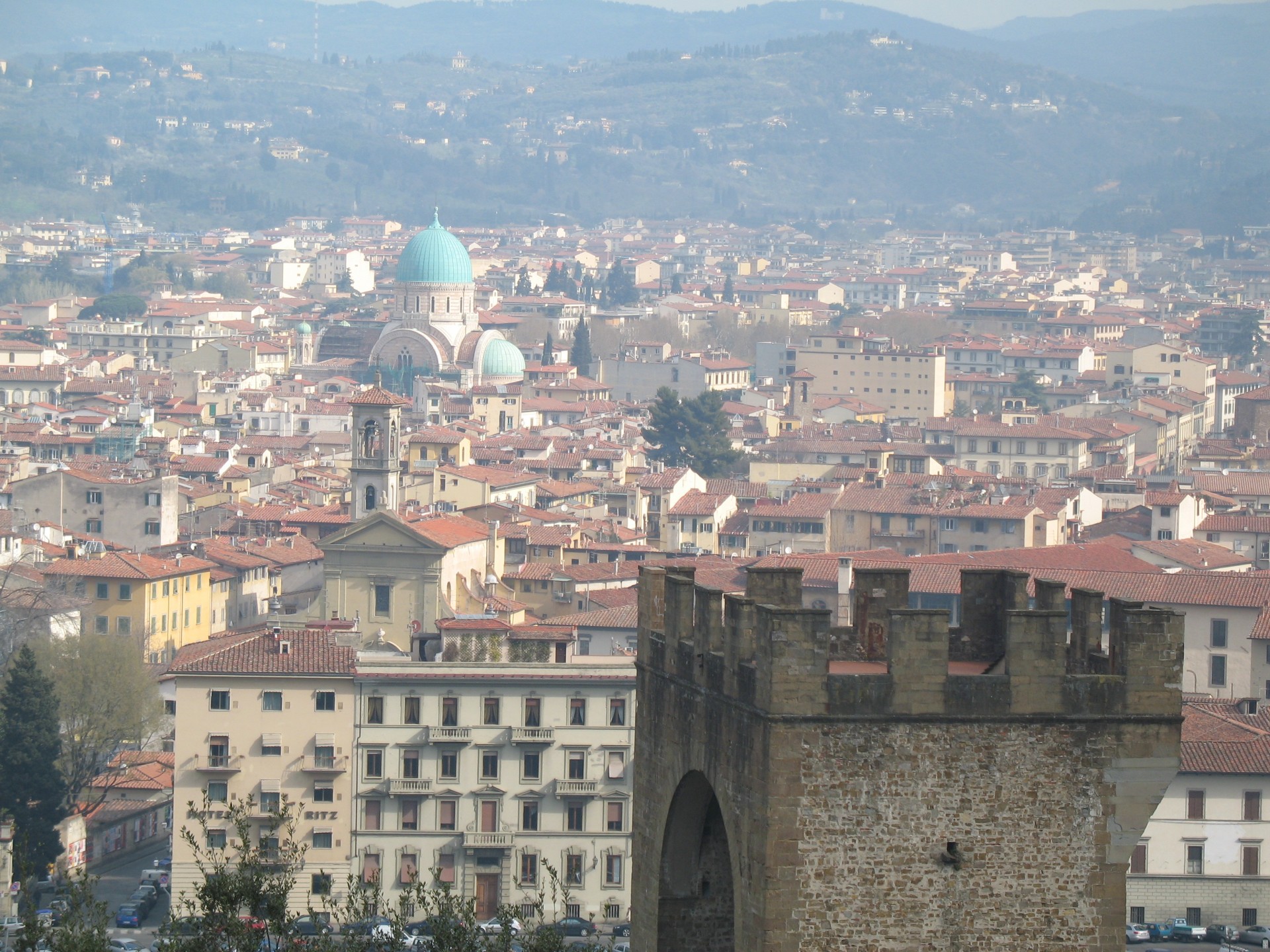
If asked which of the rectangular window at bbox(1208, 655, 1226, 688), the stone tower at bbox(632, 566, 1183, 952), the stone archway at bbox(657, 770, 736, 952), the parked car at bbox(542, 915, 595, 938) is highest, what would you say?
the stone tower at bbox(632, 566, 1183, 952)

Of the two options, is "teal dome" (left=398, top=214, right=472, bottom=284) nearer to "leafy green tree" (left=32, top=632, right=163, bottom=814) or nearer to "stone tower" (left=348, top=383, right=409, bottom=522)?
"stone tower" (left=348, top=383, right=409, bottom=522)

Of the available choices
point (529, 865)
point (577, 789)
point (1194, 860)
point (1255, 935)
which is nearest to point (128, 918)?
point (529, 865)

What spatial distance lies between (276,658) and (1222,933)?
9945 millimetres

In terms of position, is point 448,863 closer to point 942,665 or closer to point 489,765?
point 489,765

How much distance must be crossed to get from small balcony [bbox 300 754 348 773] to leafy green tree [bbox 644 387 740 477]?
39152mm

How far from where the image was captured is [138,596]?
41.9 metres

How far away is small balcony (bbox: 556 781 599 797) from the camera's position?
28266mm

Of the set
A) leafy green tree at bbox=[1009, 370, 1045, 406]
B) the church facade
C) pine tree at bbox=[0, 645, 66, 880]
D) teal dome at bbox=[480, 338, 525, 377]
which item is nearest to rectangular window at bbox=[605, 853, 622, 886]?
pine tree at bbox=[0, 645, 66, 880]

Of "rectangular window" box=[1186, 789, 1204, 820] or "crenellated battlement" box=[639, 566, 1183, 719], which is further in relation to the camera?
"rectangular window" box=[1186, 789, 1204, 820]

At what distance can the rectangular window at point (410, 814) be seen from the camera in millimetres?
28438

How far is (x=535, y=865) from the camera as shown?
92.9 ft

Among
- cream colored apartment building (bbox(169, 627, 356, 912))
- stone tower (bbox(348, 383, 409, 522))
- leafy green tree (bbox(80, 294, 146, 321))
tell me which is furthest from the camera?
leafy green tree (bbox(80, 294, 146, 321))

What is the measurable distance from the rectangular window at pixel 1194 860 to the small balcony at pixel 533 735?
6.43 meters

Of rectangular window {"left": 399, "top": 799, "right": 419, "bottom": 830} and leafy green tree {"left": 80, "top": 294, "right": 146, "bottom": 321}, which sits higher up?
leafy green tree {"left": 80, "top": 294, "right": 146, "bottom": 321}
